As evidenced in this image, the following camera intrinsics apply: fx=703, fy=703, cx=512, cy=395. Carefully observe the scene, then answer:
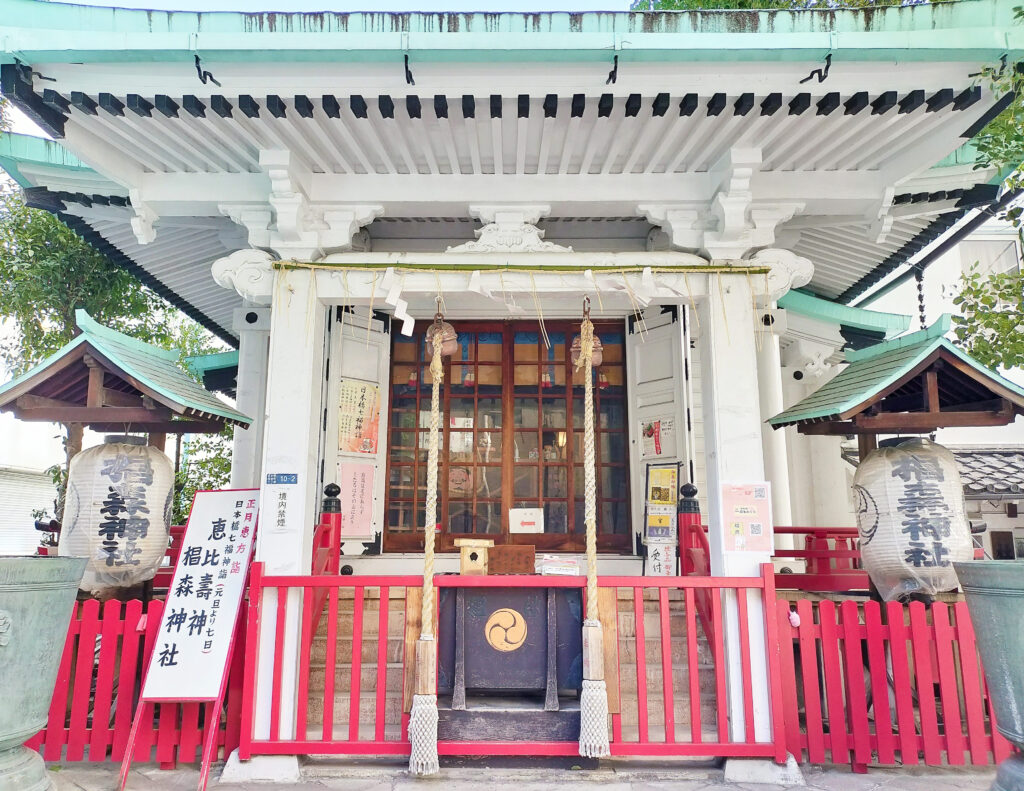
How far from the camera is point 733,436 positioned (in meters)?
4.85

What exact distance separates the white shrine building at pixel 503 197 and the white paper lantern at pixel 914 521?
917 millimetres

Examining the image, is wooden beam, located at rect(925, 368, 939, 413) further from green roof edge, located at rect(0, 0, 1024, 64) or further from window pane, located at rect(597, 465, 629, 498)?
window pane, located at rect(597, 465, 629, 498)

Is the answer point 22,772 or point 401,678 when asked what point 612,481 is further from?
point 22,772

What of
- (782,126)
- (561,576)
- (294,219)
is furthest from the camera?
(294,219)

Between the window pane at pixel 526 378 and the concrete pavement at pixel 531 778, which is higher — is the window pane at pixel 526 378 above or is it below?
above

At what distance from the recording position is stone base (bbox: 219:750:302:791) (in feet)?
14.2

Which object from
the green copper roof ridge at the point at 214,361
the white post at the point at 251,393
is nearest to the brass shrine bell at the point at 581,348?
the white post at the point at 251,393

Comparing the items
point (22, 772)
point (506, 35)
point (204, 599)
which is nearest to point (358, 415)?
point (204, 599)

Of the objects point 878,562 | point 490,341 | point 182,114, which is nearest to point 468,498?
point 490,341

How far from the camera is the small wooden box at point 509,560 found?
505cm

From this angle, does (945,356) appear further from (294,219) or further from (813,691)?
Answer: (294,219)

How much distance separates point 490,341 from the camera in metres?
7.36

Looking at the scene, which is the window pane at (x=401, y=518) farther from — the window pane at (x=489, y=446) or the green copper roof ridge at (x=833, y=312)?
the green copper roof ridge at (x=833, y=312)

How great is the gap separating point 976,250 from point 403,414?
1700 cm
